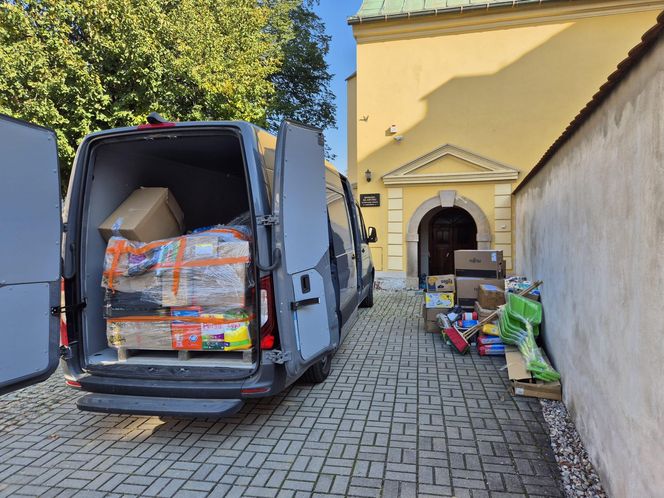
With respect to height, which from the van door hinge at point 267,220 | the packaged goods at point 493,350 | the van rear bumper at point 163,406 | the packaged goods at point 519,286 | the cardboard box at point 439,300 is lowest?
the packaged goods at point 493,350

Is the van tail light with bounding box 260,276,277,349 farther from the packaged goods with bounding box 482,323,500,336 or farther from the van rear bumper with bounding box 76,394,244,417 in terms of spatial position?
the packaged goods with bounding box 482,323,500,336

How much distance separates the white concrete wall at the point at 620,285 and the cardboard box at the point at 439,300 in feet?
8.08

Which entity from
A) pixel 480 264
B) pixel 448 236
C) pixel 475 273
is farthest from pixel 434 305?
pixel 448 236

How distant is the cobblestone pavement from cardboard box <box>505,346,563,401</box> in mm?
94

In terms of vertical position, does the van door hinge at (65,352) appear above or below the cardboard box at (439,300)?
above

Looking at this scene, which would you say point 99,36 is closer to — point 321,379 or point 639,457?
point 321,379

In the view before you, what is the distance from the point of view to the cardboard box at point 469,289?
617cm

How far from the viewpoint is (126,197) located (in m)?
3.61

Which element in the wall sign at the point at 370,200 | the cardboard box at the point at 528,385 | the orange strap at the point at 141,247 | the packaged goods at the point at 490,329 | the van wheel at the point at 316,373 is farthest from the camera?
the wall sign at the point at 370,200

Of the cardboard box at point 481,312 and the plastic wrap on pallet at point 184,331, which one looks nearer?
the plastic wrap on pallet at point 184,331

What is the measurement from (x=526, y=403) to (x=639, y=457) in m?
1.73

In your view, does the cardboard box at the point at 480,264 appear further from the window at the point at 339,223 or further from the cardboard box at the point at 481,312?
the window at the point at 339,223

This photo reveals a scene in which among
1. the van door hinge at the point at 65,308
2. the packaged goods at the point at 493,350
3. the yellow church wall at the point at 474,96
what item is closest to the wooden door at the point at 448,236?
the yellow church wall at the point at 474,96

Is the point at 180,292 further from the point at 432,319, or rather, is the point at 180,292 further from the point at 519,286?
the point at 519,286
